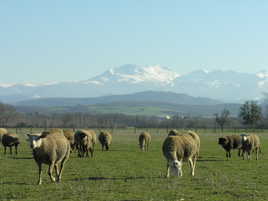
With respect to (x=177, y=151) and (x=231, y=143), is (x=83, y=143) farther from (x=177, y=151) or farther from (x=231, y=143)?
(x=177, y=151)

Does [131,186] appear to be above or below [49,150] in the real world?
below

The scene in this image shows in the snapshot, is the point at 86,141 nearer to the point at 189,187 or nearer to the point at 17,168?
the point at 17,168

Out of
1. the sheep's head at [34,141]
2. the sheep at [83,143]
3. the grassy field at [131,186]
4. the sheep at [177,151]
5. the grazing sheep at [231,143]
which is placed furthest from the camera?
the grazing sheep at [231,143]

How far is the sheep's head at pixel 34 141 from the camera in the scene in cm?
1744

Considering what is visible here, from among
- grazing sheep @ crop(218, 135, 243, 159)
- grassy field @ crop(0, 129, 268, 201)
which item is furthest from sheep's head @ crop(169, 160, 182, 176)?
grazing sheep @ crop(218, 135, 243, 159)

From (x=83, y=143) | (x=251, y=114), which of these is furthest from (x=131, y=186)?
→ (x=251, y=114)

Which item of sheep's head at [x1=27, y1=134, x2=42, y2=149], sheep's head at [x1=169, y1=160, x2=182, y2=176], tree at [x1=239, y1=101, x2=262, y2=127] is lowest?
sheep's head at [x1=169, y1=160, x2=182, y2=176]

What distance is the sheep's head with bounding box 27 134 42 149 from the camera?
17438 millimetres

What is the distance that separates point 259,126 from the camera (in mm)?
118250

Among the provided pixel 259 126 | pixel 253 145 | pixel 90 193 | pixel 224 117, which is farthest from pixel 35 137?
pixel 259 126

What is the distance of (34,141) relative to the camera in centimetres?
1752

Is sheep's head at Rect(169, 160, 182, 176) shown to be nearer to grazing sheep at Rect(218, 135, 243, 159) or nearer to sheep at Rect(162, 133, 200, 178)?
sheep at Rect(162, 133, 200, 178)

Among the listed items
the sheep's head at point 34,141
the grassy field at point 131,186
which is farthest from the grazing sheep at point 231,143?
the sheep's head at point 34,141

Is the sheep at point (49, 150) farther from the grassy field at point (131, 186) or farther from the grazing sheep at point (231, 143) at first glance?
the grazing sheep at point (231, 143)
